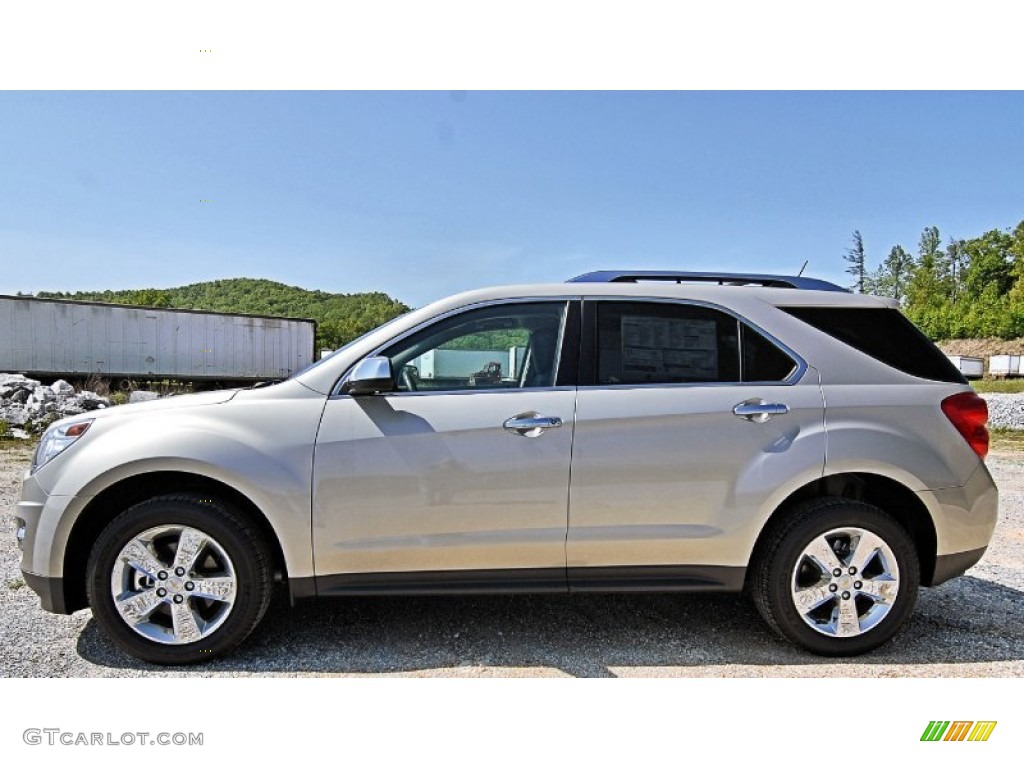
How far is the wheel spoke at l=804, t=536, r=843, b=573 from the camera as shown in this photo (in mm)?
2766

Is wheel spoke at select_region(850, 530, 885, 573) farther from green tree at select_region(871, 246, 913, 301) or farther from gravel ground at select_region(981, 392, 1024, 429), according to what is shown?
green tree at select_region(871, 246, 913, 301)

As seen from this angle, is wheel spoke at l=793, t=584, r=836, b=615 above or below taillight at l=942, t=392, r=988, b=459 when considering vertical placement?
below

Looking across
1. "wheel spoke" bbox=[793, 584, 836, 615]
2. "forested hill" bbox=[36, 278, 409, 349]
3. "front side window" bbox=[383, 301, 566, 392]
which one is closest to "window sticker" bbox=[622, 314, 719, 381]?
"front side window" bbox=[383, 301, 566, 392]

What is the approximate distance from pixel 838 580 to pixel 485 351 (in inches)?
77.9

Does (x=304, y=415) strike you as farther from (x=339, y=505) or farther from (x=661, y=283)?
(x=661, y=283)

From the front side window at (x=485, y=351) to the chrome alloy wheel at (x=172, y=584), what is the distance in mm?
1168

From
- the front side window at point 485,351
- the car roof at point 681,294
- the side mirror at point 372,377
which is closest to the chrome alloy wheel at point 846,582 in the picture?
the car roof at point 681,294

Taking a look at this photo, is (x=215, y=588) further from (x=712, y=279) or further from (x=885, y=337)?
(x=885, y=337)

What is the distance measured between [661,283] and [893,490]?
1.53 meters

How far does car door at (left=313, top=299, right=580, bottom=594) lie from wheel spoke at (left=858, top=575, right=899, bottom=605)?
4.69 feet

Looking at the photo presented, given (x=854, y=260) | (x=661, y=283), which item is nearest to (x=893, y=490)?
(x=661, y=283)

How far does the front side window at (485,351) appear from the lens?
2.85 m
